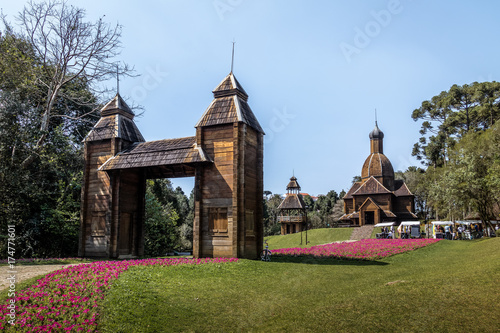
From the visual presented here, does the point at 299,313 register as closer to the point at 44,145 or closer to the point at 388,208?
the point at 44,145

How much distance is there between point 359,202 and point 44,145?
45892 mm

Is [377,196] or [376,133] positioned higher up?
[376,133]

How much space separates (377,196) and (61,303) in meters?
52.3

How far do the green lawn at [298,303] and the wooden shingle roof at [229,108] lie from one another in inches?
331

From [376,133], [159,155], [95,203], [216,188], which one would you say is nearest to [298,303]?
[216,188]

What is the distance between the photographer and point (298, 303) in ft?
36.1

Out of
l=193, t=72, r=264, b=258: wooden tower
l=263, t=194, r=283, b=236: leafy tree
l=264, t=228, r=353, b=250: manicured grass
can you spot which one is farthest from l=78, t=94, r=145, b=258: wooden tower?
l=263, t=194, r=283, b=236: leafy tree

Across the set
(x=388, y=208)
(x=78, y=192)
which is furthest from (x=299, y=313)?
(x=388, y=208)

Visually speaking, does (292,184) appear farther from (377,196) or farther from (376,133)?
(376,133)

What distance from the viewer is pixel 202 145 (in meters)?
20.5

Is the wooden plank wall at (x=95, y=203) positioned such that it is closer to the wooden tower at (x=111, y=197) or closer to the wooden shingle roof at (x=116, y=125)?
the wooden tower at (x=111, y=197)

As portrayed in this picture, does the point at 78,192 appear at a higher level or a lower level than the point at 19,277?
higher

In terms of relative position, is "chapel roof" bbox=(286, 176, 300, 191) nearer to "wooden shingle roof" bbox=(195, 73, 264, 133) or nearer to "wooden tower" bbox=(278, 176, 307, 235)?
"wooden tower" bbox=(278, 176, 307, 235)

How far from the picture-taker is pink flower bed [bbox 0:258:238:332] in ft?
33.6
